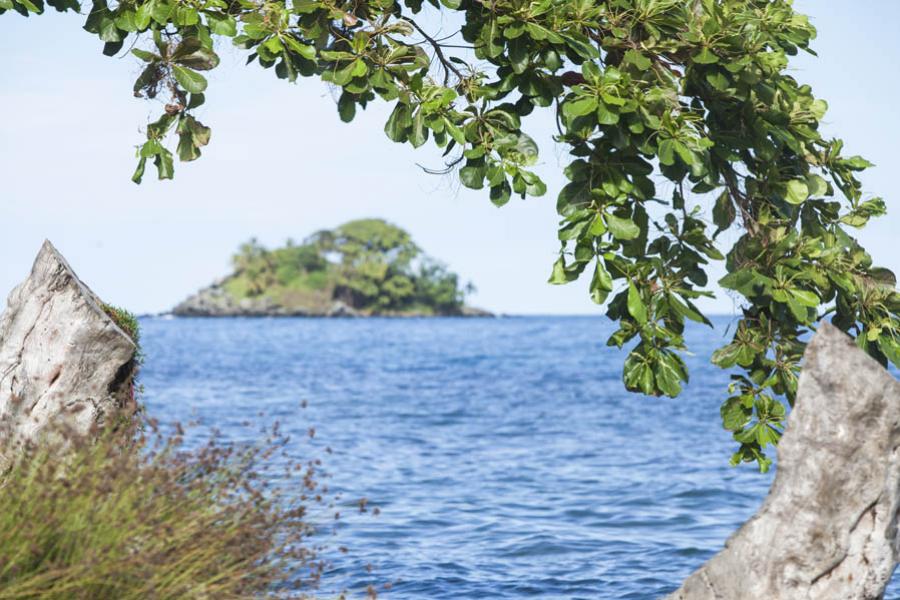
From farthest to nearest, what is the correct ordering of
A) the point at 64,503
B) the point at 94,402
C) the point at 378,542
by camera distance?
the point at 378,542
the point at 94,402
the point at 64,503

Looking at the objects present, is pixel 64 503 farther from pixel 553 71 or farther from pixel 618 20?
pixel 618 20

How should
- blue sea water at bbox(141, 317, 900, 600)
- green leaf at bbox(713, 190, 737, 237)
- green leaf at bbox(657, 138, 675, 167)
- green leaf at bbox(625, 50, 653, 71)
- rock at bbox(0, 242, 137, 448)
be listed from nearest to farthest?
green leaf at bbox(657, 138, 675, 167) → green leaf at bbox(625, 50, 653, 71) → green leaf at bbox(713, 190, 737, 237) → rock at bbox(0, 242, 137, 448) → blue sea water at bbox(141, 317, 900, 600)

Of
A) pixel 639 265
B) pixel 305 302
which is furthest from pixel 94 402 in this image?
pixel 305 302

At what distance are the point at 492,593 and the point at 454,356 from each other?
7718 centimetres

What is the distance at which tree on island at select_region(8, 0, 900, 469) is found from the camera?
7.07 m

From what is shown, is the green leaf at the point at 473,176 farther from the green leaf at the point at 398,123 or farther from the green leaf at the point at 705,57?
the green leaf at the point at 705,57

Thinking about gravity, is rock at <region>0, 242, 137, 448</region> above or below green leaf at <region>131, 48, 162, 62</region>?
below

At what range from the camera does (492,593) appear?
12.0 metres

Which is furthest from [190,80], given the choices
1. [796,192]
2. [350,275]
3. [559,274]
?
Result: [350,275]

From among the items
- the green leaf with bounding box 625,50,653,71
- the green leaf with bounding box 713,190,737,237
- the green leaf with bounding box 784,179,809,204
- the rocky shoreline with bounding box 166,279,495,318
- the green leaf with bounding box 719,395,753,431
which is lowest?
the green leaf with bounding box 719,395,753,431

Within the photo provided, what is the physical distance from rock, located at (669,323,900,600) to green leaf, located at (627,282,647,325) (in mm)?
1121

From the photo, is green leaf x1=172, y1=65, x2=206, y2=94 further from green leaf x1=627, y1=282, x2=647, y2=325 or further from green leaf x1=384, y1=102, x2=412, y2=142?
green leaf x1=627, y1=282, x2=647, y2=325

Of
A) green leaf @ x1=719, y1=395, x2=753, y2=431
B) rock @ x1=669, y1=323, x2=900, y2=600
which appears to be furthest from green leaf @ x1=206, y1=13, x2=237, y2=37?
green leaf @ x1=719, y1=395, x2=753, y2=431

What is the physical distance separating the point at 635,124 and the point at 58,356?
212 inches
